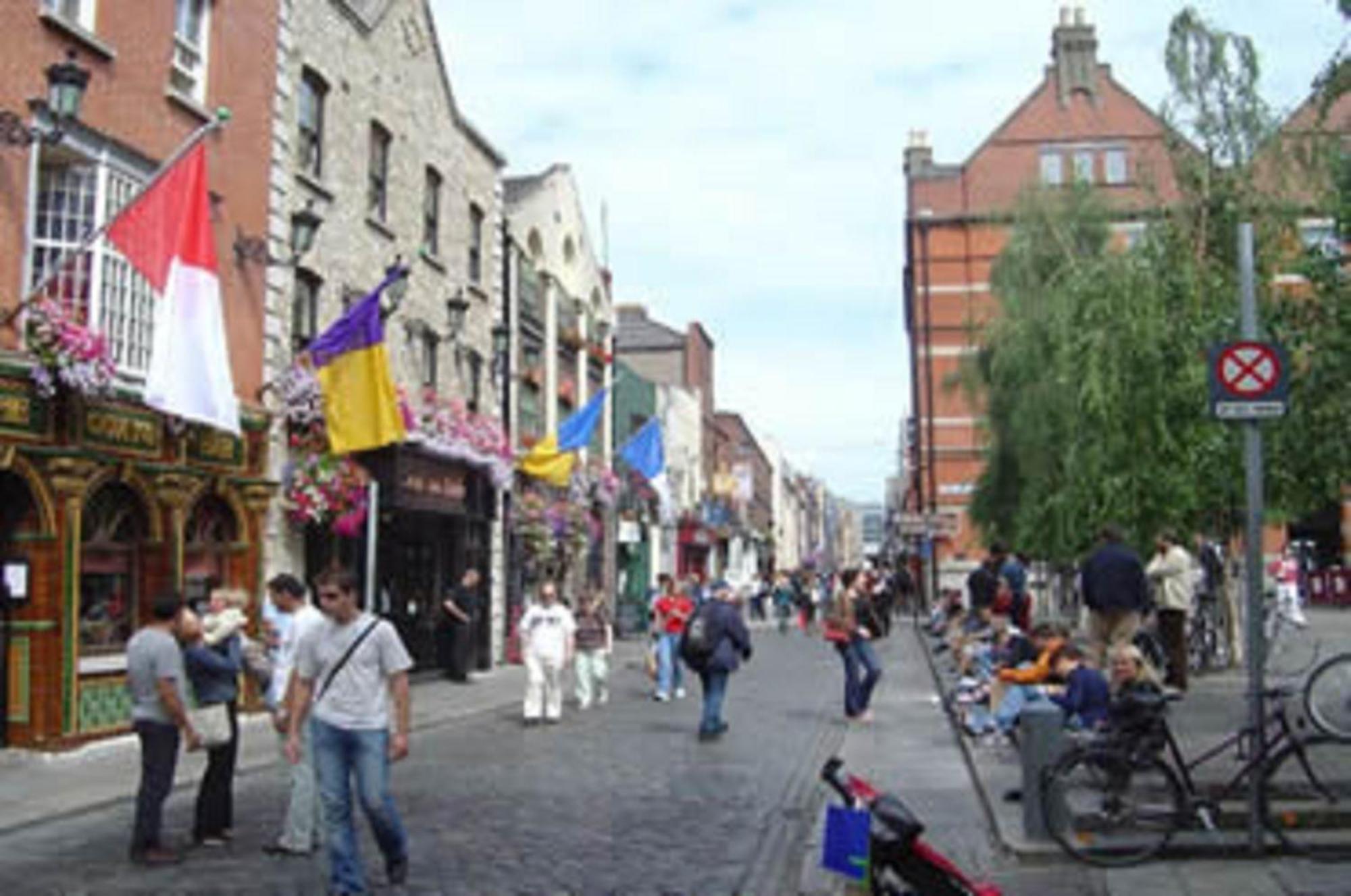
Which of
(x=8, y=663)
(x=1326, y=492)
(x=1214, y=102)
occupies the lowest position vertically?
(x=8, y=663)

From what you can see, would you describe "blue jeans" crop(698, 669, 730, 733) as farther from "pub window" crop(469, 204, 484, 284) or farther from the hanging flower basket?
"pub window" crop(469, 204, 484, 284)

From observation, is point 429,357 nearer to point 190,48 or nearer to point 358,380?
point 358,380

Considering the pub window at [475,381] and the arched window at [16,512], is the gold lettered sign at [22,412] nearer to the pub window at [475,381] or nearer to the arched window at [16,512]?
the arched window at [16,512]

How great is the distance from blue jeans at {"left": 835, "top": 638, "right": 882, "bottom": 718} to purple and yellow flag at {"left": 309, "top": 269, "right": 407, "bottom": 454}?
6.31 metres

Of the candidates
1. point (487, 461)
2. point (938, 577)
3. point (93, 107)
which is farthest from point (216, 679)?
point (938, 577)

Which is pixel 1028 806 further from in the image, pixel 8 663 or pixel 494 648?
pixel 494 648

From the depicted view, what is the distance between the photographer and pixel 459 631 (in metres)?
21.9

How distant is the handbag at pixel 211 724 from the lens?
327 inches

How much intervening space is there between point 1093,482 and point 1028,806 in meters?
10.2

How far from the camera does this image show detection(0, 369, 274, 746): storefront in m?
12.6

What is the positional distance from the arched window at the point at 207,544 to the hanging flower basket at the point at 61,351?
2.82 metres

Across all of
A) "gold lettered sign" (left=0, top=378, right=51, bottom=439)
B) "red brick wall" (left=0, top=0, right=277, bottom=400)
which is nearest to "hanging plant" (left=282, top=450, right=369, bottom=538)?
"red brick wall" (left=0, top=0, right=277, bottom=400)

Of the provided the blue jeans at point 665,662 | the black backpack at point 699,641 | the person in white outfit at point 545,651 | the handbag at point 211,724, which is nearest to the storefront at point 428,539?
the person in white outfit at point 545,651

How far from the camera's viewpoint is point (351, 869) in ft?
21.6
